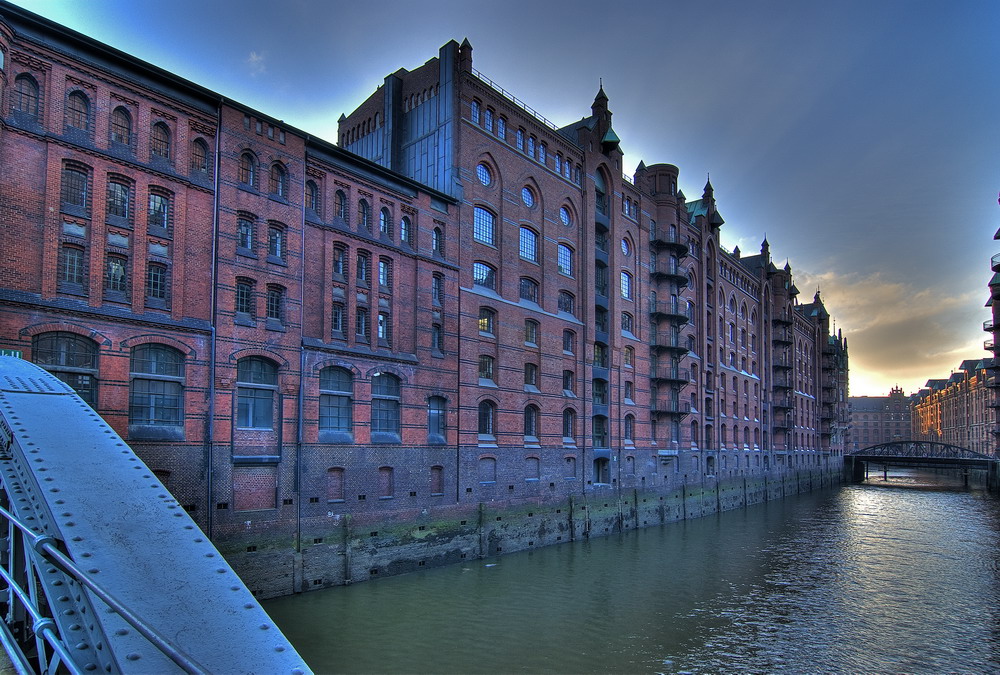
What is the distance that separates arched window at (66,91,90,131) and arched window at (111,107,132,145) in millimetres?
613

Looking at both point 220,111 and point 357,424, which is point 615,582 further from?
point 220,111

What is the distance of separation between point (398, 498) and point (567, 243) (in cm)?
1732

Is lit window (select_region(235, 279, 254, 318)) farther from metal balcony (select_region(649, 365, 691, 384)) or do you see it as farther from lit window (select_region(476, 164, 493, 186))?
metal balcony (select_region(649, 365, 691, 384))

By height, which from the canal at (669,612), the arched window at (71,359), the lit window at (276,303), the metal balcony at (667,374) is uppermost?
the lit window at (276,303)

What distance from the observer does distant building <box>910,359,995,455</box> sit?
104781 mm

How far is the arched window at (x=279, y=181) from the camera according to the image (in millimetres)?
Answer: 21297

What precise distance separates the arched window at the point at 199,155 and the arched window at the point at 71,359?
5925 millimetres

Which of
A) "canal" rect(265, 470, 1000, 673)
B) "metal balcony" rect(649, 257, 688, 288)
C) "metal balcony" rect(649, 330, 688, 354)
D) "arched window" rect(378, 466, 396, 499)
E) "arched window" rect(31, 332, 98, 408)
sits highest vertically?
"metal balcony" rect(649, 257, 688, 288)

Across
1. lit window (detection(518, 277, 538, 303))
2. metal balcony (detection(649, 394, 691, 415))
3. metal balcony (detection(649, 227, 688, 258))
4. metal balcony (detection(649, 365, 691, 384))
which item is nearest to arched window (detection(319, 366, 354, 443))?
lit window (detection(518, 277, 538, 303))

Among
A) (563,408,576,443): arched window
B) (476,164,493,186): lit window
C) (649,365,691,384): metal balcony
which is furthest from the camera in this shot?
(649,365,691,384): metal balcony

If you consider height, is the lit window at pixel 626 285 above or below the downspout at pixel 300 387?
above

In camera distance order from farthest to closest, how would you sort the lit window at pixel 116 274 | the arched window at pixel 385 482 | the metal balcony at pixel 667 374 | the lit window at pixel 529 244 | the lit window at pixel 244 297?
1. the metal balcony at pixel 667 374
2. the lit window at pixel 529 244
3. the arched window at pixel 385 482
4. the lit window at pixel 244 297
5. the lit window at pixel 116 274

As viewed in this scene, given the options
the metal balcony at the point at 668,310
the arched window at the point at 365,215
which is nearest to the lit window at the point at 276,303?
the arched window at the point at 365,215

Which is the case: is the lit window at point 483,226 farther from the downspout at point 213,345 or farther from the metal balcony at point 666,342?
the metal balcony at point 666,342
